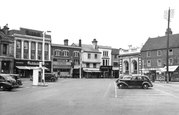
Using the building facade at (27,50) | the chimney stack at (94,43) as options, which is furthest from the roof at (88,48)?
the building facade at (27,50)

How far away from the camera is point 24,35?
60000mm

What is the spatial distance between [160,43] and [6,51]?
36.7 metres

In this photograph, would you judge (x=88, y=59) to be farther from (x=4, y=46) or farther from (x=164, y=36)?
(x=4, y=46)

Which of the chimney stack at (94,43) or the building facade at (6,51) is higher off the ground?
the chimney stack at (94,43)

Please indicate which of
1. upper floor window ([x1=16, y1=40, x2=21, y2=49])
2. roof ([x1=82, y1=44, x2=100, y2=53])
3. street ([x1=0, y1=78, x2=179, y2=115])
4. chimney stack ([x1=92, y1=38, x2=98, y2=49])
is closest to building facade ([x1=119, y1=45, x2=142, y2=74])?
roof ([x1=82, y1=44, x2=100, y2=53])

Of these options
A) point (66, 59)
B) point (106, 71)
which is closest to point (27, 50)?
point (66, 59)

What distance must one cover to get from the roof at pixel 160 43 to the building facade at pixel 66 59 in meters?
19.5

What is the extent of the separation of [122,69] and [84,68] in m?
11.3

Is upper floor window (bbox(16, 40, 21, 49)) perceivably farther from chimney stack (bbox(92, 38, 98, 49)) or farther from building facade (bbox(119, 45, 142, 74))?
building facade (bbox(119, 45, 142, 74))

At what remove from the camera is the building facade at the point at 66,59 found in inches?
2667

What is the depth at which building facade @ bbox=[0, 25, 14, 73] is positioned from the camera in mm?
52531

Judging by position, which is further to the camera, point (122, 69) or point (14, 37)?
point (122, 69)

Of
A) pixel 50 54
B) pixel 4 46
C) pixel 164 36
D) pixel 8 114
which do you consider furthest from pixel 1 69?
pixel 8 114

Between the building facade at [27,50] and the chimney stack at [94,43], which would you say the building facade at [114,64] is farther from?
the building facade at [27,50]
